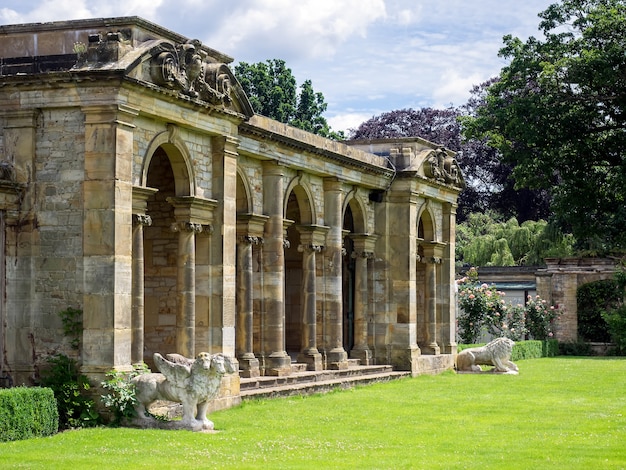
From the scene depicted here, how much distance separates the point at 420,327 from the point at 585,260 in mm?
17907

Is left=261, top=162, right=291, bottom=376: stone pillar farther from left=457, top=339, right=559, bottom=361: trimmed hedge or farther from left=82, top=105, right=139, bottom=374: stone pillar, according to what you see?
left=457, top=339, right=559, bottom=361: trimmed hedge

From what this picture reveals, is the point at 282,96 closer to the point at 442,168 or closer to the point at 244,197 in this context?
the point at 442,168

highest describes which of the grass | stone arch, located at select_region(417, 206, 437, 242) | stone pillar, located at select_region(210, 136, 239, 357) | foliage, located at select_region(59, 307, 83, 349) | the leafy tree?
the leafy tree

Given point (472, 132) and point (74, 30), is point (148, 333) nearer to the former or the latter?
point (74, 30)

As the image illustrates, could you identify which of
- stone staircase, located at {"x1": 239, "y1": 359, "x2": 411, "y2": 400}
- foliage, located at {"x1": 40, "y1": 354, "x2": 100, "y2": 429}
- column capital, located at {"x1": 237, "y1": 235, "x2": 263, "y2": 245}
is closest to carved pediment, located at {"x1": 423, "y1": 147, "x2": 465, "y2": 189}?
stone staircase, located at {"x1": 239, "y1": 359, "x2": 411, "y2": 400}

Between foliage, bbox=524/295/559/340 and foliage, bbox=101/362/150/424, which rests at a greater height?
foliage, bbox=524/295/559/340

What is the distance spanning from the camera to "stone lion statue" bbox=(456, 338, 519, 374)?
1378 inches

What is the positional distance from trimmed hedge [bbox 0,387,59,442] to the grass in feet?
0.91

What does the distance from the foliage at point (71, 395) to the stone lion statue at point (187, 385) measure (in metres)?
0.77

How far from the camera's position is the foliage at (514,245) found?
58.9 meters

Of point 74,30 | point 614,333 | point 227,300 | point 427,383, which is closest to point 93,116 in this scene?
point 74,30

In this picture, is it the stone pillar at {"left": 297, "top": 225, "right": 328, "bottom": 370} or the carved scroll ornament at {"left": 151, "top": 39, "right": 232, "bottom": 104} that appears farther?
the stone pillar at {"left": 297, "top": 225, "right": 328, "bottom": 370}

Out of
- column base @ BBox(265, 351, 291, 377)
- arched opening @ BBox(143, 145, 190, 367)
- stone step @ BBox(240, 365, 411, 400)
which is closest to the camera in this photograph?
arched opening @ BBox(143, 145, 190, 367)

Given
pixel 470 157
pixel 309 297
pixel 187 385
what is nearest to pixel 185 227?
pixel 187 385
